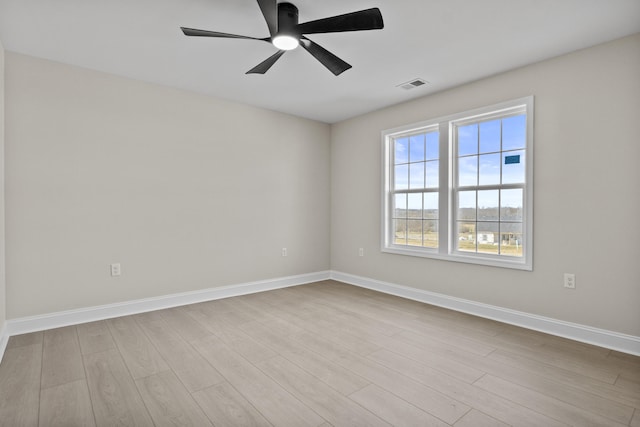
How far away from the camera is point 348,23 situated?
2150 millimetres

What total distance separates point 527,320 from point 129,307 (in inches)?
162

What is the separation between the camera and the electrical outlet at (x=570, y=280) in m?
2.98

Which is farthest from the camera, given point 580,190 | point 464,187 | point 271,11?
point 464,187

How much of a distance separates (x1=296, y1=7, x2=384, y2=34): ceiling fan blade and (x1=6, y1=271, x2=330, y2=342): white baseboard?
3.21 metres

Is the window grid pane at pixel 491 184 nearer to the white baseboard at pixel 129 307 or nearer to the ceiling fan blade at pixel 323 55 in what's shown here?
the ceiling fan blade at pixel 323 55

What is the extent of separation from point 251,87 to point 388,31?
1.83 meters

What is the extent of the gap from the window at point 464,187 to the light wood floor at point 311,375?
2.86ft

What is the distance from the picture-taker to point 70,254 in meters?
3.29

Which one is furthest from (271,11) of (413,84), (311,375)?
(311,375)

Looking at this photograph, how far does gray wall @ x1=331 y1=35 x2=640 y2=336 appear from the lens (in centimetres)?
271

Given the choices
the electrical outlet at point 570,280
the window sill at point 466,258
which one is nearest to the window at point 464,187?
the window sill at point 466,258

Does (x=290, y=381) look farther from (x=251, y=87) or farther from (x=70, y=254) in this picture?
(x=251, y=87)

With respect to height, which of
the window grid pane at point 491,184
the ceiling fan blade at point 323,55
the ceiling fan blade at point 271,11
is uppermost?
the ceiling fan blade at point 271,11

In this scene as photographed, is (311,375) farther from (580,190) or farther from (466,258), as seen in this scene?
(580,190)
